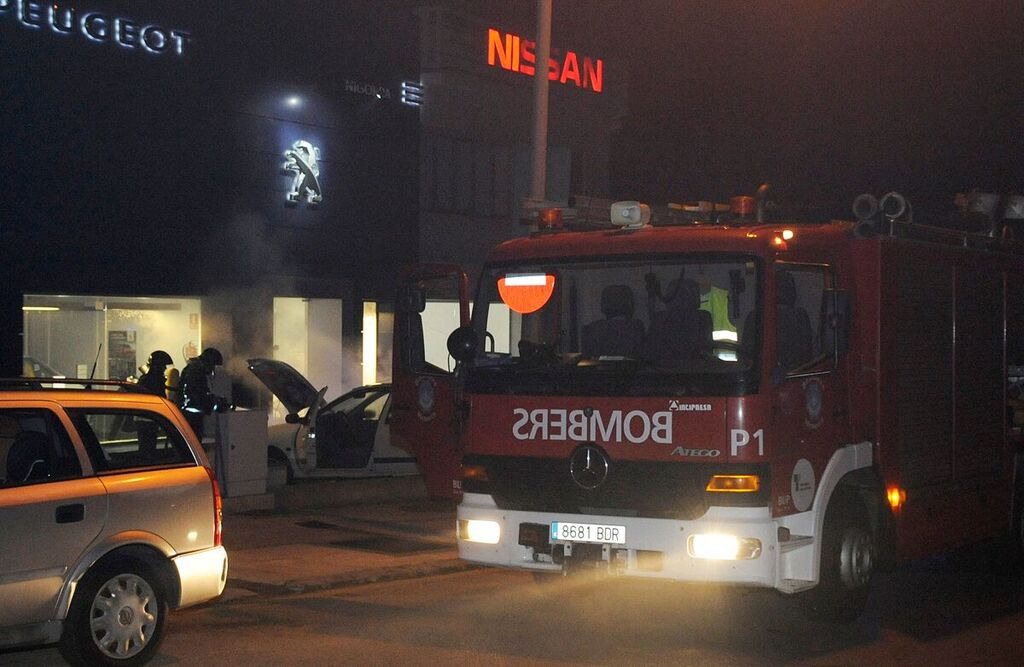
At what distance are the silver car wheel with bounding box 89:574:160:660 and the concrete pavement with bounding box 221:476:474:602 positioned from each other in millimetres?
2592

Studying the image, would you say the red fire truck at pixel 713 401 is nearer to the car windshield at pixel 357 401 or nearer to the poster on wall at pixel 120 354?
the car windshield at pixel 357 401

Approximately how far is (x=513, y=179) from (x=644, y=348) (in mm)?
24089

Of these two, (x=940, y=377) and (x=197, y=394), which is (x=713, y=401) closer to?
(x=940, y=377)

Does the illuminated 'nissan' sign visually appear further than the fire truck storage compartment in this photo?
Yes

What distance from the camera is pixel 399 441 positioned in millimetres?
13406

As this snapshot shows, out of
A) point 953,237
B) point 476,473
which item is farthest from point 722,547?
point 953,237

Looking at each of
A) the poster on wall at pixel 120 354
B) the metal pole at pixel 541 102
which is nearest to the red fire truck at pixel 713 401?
the metal pole at pixel 541 102

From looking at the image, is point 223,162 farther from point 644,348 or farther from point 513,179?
point 644,348

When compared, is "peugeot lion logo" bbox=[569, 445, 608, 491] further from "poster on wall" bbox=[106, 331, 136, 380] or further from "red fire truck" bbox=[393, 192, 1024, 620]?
"poster on wall" bbox=[106, 331, 136, 380]

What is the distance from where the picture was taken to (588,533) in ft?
28.8

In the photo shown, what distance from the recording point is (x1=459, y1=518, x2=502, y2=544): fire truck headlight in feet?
30.1

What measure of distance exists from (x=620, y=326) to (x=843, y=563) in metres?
2.14

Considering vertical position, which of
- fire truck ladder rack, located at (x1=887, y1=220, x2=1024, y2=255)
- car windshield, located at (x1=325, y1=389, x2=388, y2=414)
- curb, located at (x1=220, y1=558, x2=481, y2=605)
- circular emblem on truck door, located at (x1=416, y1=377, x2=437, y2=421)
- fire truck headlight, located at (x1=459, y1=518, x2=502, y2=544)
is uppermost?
fire truck ladder rack, located at (x1=887, y1=220, x2=1024, y2=255)

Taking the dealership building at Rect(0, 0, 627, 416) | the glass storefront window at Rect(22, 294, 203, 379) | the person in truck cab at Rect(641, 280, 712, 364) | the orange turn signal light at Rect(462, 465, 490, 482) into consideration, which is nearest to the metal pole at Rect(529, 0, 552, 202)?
the dealership building at Rect(0, 0, 627, 416)
